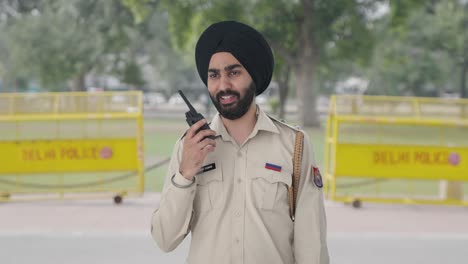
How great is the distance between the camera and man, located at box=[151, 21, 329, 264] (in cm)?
221

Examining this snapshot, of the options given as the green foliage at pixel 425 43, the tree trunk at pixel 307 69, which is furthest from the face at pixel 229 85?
the tree trunk at pixel 307 69

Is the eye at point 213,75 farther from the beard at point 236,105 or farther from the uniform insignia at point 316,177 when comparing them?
the uniform insignia at point 316,177

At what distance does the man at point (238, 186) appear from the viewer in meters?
2.21

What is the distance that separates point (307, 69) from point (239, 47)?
Answer: 86.8ft

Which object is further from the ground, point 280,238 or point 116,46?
point 116,46

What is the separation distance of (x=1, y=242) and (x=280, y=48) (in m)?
22.8

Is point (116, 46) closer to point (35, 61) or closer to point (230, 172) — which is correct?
point (35, 61)

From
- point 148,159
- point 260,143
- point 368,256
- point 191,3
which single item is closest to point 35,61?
point 191,3

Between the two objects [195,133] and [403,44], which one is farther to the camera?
[403,44]

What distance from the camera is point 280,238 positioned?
2.27 metres

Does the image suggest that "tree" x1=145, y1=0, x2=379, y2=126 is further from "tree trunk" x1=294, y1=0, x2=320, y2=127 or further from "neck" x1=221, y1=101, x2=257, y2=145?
"neck" x1=221, y1=101, x2=257, y2=145

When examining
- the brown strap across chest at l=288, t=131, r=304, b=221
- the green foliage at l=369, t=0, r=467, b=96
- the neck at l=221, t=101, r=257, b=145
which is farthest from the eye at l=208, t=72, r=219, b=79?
the green foliage at l=369, t=0, r=467, b=96

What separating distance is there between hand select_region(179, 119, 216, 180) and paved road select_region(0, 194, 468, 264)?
4.27 m

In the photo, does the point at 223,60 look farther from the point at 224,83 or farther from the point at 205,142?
the point at 205,142
